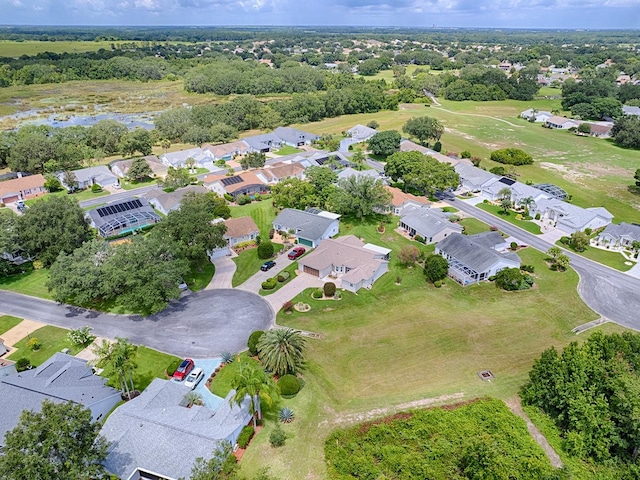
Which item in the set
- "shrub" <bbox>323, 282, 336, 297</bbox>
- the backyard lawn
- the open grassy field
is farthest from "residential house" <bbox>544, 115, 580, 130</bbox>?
"shrub" <bbox>323, 282, 336, 297</bbox>

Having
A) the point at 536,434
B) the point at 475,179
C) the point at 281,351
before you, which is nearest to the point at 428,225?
the point at 475,179

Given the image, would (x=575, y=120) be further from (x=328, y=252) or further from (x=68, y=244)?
(x=68, y=244)

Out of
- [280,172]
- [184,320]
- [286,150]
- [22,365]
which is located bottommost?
[286,150]

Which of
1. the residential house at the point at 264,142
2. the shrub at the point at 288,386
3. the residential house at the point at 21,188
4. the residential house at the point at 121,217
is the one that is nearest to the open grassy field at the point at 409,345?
the shrub at the point at 288,386

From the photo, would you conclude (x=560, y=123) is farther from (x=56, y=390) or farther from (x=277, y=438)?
(x=56, y=390)

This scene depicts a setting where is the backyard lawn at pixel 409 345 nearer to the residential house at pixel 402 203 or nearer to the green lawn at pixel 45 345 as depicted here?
the residential house at pixel 402 203

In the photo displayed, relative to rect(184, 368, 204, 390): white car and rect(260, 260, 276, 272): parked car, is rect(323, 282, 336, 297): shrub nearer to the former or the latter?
rect(260, 260, 276, 272): parked car
